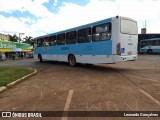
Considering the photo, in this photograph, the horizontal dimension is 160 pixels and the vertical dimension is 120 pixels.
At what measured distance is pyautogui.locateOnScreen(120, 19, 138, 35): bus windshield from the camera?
43.9ft

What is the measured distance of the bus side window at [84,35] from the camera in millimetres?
15426

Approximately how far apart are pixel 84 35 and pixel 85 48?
1013 mm

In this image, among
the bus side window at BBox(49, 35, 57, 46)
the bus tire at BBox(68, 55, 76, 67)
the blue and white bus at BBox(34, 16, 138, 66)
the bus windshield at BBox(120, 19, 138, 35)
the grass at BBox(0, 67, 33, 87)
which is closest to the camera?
the grass at BBox(0, 67, 33, 87)

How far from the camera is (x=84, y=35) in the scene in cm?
1606

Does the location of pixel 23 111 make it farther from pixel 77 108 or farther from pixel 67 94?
pixel 67 94

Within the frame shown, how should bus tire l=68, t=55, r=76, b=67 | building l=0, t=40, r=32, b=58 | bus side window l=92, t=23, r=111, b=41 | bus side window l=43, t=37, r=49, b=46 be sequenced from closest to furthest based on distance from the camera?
bus side window l=92, t=23, r=111, b=41
bus tire l=68, t=55, r=76, b=67
bus side window l=43, t=37, r=49, b=46
building l=0, t=40, r=32, b=58

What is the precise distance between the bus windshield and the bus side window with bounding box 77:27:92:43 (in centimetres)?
279

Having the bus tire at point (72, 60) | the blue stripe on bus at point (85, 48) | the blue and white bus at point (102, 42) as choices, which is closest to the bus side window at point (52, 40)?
the blue stripe on bus at point (85, 48)

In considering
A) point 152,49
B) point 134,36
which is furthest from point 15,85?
point 152,49

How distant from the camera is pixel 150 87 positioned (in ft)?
27.6

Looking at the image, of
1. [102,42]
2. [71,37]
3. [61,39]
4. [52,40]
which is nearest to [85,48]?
[102,42]

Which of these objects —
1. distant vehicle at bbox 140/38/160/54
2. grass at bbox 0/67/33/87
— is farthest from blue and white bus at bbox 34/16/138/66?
distant vehicle at bbox 140/38/160/54

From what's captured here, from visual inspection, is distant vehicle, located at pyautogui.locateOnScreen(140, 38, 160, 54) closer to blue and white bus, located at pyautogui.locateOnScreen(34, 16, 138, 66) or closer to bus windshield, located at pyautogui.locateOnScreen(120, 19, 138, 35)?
blue and white bus, located at pyautogui.locateOnScreen(34, 16, 138, 66)

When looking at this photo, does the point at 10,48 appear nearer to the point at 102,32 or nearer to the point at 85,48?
the point at 85,48
